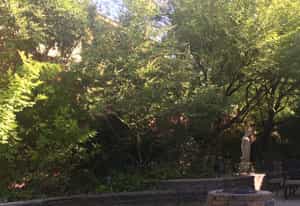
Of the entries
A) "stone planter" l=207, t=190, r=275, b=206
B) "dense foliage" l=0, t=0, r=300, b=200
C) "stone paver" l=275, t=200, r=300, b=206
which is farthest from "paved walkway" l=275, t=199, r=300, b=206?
"stone planter" l=207, t=190, r=275, b=206

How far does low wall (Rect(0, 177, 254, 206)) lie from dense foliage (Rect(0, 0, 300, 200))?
2.32 feet

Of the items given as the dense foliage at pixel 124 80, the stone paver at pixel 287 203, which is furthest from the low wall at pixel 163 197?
the stone paver at pixel 287 203

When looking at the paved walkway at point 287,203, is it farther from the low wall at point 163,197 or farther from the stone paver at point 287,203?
the low wall at point 163,197

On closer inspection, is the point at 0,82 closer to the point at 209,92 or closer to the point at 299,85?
the point at 209,92

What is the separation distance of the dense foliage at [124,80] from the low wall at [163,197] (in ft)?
2.32

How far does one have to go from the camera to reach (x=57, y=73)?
1334cm

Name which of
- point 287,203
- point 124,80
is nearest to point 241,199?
point 124,80

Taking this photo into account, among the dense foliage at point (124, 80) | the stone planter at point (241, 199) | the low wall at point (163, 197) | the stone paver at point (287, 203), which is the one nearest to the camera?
the stone planter at point (241, 199)

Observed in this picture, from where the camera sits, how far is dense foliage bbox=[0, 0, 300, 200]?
1249cm

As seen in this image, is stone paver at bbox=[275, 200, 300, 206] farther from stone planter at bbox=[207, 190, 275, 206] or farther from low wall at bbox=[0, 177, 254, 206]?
stone planter at bbox=[207, 190, 275, 206]

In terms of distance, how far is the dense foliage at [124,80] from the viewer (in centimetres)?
1249

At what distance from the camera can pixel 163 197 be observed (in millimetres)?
13602

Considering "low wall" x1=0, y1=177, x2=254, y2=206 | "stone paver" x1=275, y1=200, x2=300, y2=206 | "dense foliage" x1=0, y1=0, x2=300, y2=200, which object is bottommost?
"stone paver" x1=275, y1=200, x2=300, y2=206

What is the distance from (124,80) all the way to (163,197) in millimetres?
3315
